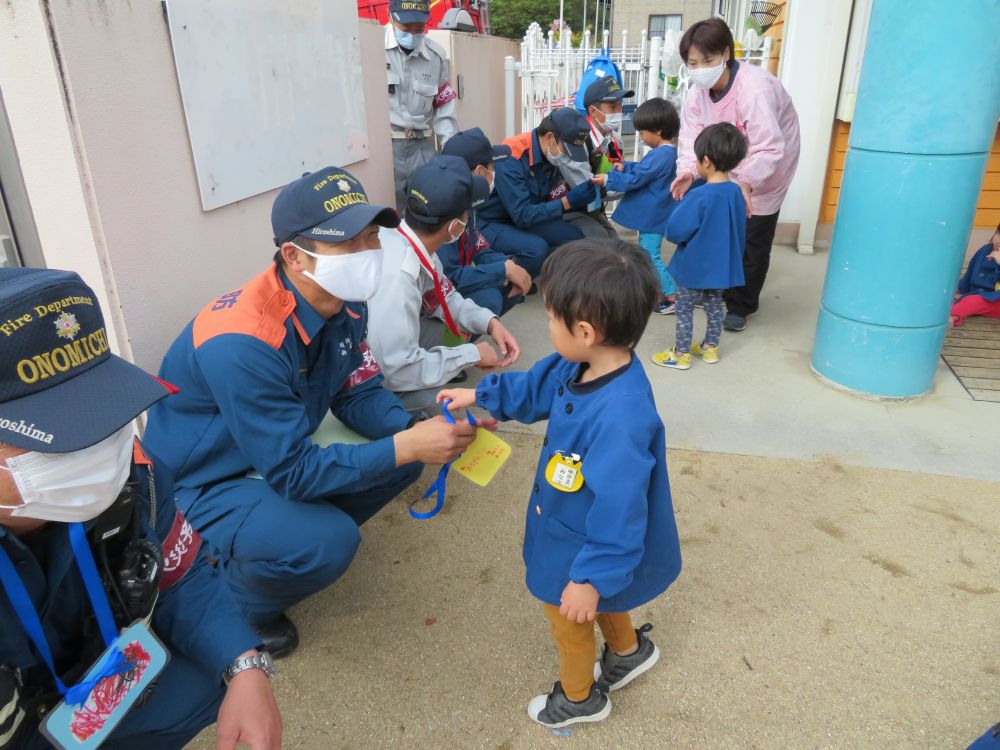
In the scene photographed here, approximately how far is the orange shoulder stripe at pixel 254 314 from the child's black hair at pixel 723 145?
2.68 m

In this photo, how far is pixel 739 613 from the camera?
2348 mm

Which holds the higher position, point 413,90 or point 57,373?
point 413,90

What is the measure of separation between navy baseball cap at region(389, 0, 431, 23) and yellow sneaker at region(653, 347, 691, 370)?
9.90ft

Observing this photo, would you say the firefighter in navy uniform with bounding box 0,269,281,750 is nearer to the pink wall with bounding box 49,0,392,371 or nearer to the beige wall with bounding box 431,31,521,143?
the pink wall with bounding box 49,0,392,371

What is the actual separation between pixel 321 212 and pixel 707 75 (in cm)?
316

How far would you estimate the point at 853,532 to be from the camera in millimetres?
2719

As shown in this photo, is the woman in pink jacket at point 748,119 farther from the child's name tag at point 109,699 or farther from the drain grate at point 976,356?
the child's name tag at point 109,699

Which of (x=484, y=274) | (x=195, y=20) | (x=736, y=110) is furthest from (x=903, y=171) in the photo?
(x=195, y=20)

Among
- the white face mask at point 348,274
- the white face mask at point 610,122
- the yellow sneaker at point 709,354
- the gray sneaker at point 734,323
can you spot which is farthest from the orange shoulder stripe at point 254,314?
the white face mask at point 610,122

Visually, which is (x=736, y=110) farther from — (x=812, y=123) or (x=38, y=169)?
(x=38, y=169)

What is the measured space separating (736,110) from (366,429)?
320 cm

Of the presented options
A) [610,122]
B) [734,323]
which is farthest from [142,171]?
[610,122]

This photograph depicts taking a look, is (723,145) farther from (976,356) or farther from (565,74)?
(565,74)

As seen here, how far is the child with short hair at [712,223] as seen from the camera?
3.86 metres
